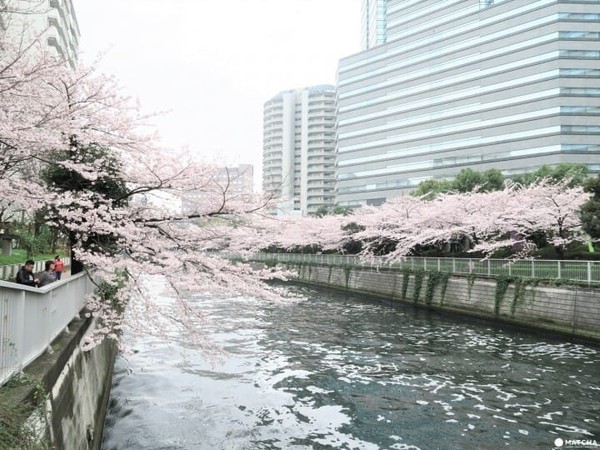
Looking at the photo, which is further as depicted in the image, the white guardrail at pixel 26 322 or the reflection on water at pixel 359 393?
the reflection on water at pixel 359 393

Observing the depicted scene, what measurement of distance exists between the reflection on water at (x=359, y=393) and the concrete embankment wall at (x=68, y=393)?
4.60 feet

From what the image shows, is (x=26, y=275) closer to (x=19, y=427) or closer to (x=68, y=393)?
(x=68, y=393)

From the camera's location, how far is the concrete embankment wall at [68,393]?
449cm

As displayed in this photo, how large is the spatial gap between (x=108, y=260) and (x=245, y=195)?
2.77m

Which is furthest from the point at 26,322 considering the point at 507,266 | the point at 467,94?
the point at 467,94

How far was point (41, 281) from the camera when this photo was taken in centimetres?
1101

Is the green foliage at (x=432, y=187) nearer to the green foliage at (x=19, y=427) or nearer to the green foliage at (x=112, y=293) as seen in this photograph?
the green foliage at (x=112, y=293)

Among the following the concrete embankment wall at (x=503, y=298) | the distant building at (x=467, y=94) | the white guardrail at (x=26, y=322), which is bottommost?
the concrete embankment wall at (x=503, y=298)

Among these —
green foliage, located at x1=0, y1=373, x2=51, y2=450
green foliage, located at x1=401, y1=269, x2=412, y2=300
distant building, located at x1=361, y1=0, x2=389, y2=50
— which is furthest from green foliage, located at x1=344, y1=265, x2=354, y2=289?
distant building, located at x1=361, y1=0, x2=389, y2=50

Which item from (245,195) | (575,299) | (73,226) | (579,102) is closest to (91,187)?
A: (73,226)

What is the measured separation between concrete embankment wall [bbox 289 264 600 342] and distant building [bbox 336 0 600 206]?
4799 cm

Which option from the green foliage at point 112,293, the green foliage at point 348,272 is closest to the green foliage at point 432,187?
the green foliage at point 348,272

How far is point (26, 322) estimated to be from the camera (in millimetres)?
5309

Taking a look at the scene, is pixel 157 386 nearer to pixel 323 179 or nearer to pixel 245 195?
pixel 245 195
